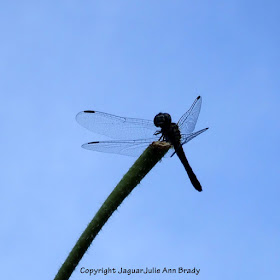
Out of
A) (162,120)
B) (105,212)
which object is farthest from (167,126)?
(105,212)

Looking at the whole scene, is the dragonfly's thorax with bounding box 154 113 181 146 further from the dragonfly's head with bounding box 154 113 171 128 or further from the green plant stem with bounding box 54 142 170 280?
the green plant stem with bounding box 54 142 170 280

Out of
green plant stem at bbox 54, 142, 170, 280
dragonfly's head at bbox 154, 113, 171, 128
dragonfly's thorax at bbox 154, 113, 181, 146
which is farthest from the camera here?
dragonfly's head at bbox 154, 113, 171, 128

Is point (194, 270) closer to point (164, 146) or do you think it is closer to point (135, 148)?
point (135, 148)

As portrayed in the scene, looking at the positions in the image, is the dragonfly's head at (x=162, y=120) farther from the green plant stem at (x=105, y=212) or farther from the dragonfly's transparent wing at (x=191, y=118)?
the green plant stem at (x=105, y=212)

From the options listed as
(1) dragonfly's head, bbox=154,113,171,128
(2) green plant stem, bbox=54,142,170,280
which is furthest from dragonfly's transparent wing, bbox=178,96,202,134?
(2) green plant stem, bbox=54,142,170,280

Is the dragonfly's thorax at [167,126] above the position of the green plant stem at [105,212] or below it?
above

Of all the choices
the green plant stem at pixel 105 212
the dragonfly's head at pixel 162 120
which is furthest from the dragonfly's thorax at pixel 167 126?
the green plant stem at pixel 105 212
